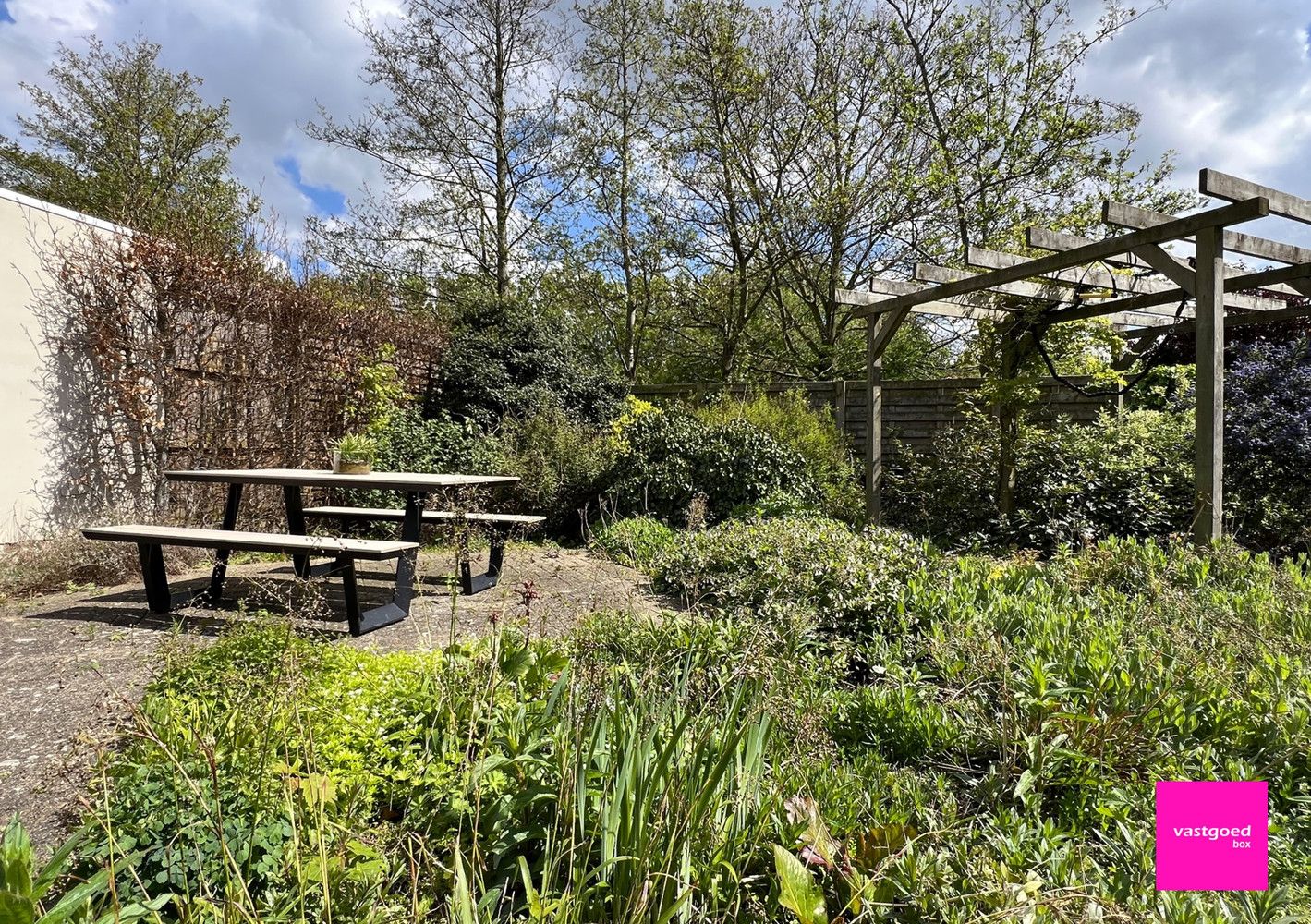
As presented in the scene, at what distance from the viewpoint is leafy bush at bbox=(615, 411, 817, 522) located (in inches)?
Answer: 296

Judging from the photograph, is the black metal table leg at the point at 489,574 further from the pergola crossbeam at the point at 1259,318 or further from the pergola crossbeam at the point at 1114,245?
the pergola crossbeam at the point at 1259,318

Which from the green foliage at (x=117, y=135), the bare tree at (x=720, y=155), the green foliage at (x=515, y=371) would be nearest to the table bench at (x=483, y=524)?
the green foliage at (x=515, y=371)

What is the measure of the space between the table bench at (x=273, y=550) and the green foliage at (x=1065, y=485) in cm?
536

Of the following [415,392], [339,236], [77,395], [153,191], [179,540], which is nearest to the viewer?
[179,540]

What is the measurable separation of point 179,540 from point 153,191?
15783 mm

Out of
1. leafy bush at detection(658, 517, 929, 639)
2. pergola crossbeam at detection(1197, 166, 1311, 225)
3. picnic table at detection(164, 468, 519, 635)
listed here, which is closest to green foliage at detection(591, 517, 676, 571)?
leafy bush at detection(658, 517, 929, 639)

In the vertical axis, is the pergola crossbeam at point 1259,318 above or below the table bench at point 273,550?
above

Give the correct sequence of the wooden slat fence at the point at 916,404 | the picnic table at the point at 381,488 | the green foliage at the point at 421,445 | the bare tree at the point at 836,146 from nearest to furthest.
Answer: the picnic table at the point at 381,488 < the green foliage at the point at 421,445 < the wooden slat fence at the point at 916,404 < the bare tree at the point at 836,146

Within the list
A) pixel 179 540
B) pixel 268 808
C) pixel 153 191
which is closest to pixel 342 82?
pixel 153 191

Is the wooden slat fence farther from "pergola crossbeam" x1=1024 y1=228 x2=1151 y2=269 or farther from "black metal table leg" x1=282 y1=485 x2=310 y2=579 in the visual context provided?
"black metal table leg" x1=282 y1=485 x2=310 y2=579

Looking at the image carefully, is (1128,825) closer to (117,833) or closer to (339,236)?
(117,833)

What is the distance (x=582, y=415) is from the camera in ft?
33.0

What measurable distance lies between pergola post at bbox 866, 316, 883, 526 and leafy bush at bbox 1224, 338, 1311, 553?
312cm

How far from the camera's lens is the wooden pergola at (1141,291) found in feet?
16.1
